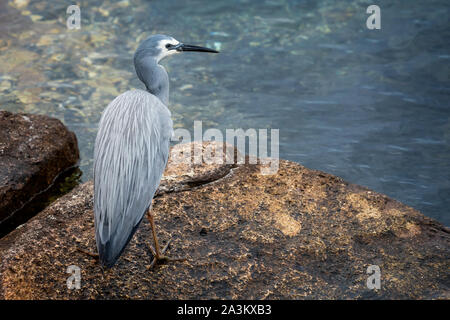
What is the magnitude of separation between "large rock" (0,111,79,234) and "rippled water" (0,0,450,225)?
2.01 feet

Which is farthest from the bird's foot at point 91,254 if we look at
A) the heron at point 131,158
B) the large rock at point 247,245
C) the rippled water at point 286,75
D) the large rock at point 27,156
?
the rippled water at point 286,75

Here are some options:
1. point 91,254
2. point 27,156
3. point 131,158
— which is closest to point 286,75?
point 27,156

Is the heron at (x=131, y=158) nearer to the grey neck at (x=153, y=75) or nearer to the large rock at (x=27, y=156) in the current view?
the grey neck at (x=153, y=75)

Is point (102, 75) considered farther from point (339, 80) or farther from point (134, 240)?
point (134, 240)

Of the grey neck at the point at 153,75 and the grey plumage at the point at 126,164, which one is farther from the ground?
the grey neck at the point at 153,75

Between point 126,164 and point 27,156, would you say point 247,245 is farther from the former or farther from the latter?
point 27,156

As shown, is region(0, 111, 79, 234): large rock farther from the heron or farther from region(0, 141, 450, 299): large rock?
the heron

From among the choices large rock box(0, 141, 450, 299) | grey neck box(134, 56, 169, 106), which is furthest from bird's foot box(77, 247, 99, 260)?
grey neck box(134, 56, 169, 106)

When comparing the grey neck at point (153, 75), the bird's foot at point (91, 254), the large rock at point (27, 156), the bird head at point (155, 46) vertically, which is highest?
the bird head at point (155, 46)

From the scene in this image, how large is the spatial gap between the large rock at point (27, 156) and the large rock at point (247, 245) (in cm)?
75

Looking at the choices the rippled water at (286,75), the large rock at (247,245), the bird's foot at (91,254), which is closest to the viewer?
the large rock at (247,245)

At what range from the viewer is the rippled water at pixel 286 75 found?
21.4 ft

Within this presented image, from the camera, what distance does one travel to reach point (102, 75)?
7879 millimetres
